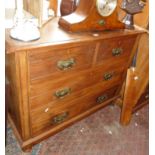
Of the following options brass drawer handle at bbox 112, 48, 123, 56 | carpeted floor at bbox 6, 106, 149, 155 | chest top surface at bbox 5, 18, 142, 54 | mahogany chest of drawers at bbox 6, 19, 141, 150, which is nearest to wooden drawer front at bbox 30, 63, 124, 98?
mahogany chest of drawers at bbox 6, 19, 141, 150

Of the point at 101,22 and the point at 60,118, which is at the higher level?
the point at 101,22

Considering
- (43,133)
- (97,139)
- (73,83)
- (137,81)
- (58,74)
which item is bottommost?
(97,139)

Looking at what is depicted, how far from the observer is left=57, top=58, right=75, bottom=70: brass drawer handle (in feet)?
3.65

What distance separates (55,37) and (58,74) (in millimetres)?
229

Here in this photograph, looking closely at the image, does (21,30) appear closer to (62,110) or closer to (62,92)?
(62,92)

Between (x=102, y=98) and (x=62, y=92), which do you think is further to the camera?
(x=102, y=98)

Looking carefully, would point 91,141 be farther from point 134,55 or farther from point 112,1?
point 112,1

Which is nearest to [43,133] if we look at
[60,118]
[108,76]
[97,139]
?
[60,118]

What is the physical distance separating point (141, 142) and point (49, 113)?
0.89 meters

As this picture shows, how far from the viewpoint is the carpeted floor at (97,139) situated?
56.4 inches

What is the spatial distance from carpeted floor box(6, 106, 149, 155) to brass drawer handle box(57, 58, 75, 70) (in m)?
0.68

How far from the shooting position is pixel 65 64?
3.73ft

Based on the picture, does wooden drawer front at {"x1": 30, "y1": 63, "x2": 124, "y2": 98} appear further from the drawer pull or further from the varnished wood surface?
the varnished wood surface

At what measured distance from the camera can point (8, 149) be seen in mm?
1377
